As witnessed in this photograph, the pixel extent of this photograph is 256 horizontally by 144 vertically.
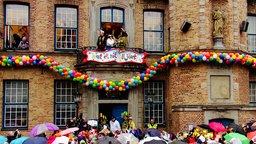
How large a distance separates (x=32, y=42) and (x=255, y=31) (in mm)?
12661

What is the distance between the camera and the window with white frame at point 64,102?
23203 mm

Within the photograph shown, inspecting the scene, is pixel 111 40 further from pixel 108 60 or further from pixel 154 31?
pixel 154 31

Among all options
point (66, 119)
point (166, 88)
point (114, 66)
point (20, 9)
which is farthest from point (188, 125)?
point (20, 9)

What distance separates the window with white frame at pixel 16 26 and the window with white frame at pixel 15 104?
196cm

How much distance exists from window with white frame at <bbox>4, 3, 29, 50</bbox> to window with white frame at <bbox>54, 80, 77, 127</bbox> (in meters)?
2.69

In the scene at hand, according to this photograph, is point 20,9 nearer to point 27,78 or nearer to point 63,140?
point 27,78

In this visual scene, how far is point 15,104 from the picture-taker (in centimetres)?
2278

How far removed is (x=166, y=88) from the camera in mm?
24281

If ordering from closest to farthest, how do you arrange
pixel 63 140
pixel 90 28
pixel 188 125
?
pixel 63 140 → pixel 188 125 → pixel 90 28

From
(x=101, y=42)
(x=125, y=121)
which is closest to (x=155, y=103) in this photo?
(x=125, y=121)

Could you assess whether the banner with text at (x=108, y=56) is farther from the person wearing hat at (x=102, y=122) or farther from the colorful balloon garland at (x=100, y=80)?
the person wearing hat at (x=102, y=122)

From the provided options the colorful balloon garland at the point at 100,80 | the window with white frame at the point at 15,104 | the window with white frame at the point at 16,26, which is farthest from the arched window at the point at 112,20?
the window with white frame at the point at 15,104

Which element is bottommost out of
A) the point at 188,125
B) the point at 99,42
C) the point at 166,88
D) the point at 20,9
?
the point at 188,125

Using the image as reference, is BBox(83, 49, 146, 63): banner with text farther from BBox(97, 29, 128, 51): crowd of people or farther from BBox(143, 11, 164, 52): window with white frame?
BBox(143, 11, 164, 52): window with white frame
